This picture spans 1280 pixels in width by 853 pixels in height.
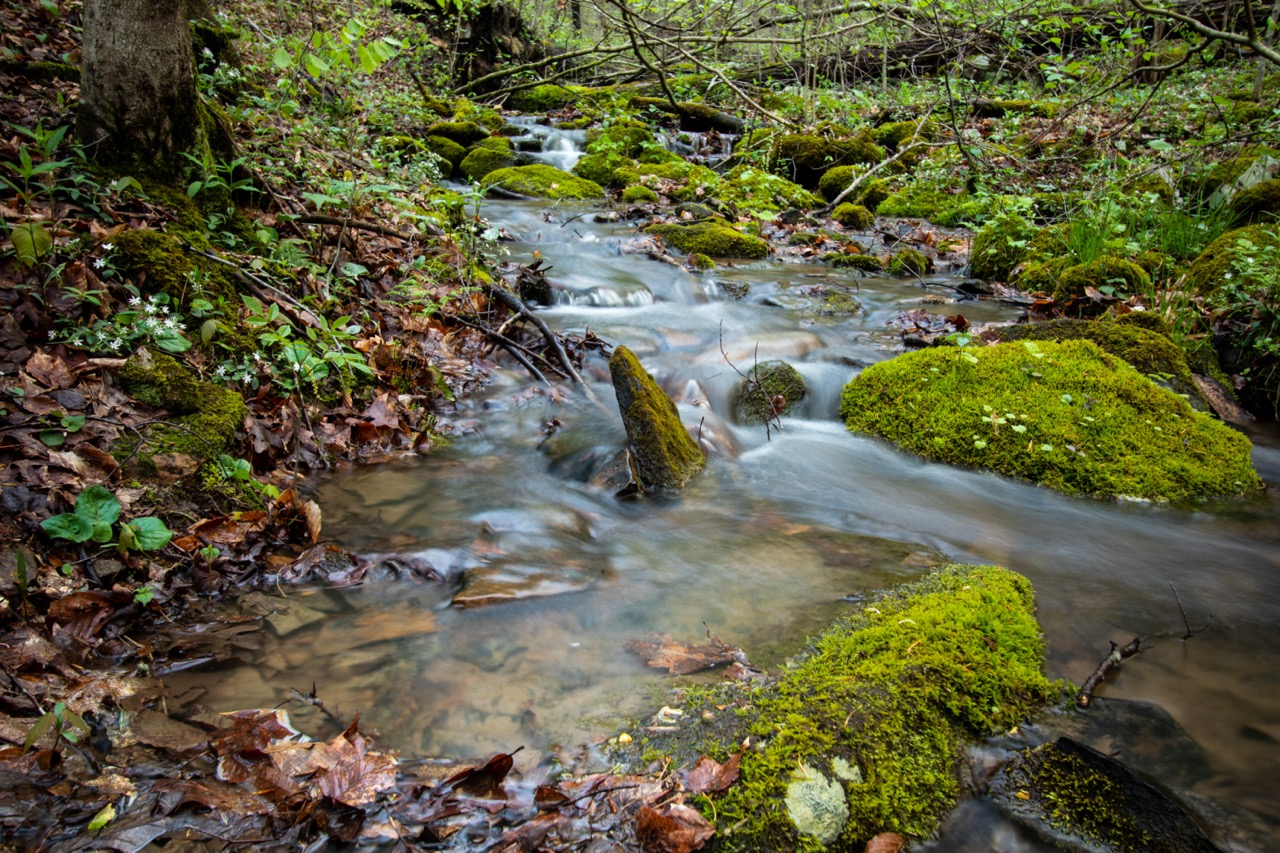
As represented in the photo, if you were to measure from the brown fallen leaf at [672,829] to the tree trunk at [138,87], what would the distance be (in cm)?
465

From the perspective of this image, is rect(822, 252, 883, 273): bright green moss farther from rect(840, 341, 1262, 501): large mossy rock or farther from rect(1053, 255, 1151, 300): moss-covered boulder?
rect(840, 341, 1262, 501): large mossy rock

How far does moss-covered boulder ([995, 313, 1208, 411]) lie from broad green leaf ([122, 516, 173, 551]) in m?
6.01

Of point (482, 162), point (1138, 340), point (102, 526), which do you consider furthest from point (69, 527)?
point (482, 162)

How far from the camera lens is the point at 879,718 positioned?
210 cm

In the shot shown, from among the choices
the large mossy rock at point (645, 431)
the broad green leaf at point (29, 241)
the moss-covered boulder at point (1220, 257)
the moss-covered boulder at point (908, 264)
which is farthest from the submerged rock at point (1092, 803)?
the moss-covered boulder at point (908, 264)

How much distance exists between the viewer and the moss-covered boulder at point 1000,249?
8547mm

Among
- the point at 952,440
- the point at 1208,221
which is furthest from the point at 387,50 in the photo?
the point at 1208,221

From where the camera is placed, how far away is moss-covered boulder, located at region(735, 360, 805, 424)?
18.8 ft

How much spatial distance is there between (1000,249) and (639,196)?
5.65 metres

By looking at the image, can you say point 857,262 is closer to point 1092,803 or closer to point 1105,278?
point 1105,278

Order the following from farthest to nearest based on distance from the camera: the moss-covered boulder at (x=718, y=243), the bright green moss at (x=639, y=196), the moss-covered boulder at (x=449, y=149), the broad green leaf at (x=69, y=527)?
the moss-covered boulder at (x=449, y=149) < the bright green moss at (x=639, y=196) < the moss-covered boulder at (x=718, y=243) < the broad green leaf at (x=69, y=527)

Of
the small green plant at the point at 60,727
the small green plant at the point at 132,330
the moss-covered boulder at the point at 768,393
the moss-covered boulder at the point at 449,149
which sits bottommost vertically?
the small green plant at the point at 60,727

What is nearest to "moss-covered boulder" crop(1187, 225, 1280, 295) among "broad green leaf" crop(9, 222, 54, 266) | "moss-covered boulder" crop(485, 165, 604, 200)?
"broad green leaf" crop(9, 222, 54, 266)

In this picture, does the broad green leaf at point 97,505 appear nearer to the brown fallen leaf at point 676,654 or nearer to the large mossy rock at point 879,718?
the brown fallen leaf at point 676,654
